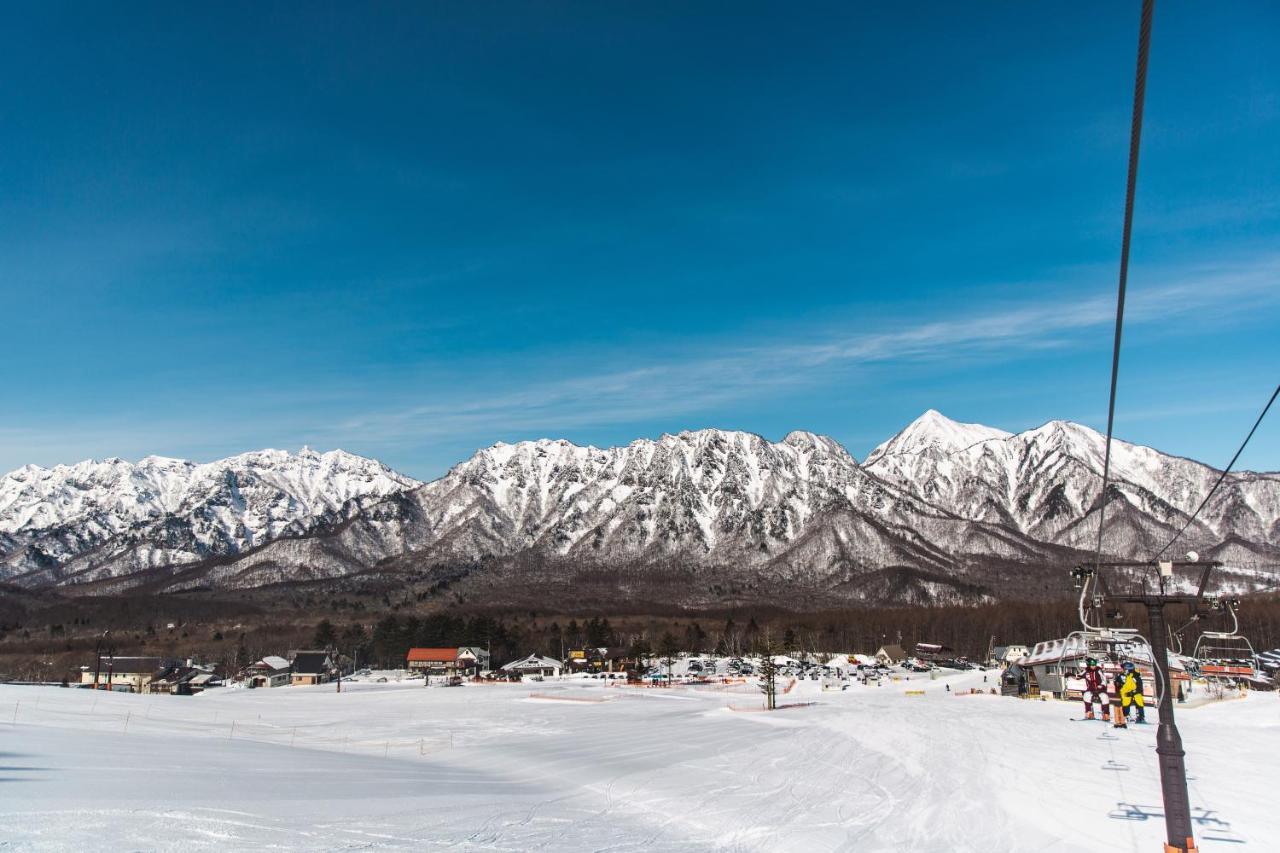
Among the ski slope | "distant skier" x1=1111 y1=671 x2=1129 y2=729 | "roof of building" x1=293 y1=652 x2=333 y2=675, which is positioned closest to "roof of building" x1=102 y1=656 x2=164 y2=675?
"roof of building" x1=293 y1=652 x2=333 y2=675

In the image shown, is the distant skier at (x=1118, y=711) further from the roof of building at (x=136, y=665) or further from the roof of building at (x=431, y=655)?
the roof of building at (x=136, y=665)

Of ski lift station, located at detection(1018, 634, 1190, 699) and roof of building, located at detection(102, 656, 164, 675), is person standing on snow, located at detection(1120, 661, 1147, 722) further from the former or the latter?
roof of building, located at detection(102, 656, 164, 675)

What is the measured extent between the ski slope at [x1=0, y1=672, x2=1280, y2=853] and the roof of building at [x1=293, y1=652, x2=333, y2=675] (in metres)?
75.1

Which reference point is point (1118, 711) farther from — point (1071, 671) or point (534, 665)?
point (534, 665)

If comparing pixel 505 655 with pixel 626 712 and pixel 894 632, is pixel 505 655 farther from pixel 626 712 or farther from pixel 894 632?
pixel 626 712

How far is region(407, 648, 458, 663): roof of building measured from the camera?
130375mm

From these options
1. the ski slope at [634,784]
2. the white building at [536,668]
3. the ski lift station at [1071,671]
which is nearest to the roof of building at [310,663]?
the white building at [536,668]

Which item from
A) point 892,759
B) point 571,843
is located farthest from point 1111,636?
point 892,759

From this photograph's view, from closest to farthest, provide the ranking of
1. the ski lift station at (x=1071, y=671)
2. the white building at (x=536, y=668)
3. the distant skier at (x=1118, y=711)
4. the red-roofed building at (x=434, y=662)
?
1. the distant skier at (x=1118, y=711)
2. the ski lift station at (x=1071, y=671)
3. the white building at (x=536, y=668)
4. the red-roofed building at (x=434, y=662)

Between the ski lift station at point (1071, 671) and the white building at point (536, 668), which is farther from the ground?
the ski lift station at point (1071, 671)

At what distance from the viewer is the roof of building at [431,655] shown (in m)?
130

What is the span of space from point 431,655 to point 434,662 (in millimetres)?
1966

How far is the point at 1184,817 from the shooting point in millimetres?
13398

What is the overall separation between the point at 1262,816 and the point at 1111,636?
5963 mm
